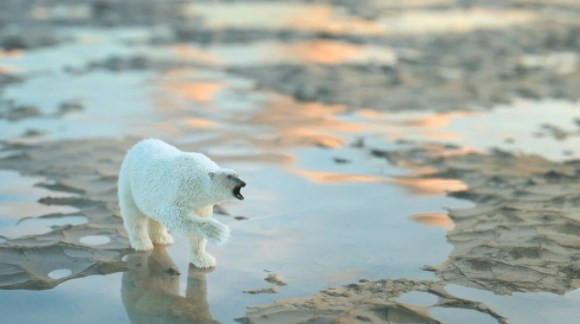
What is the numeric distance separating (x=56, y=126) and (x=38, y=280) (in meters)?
4.55

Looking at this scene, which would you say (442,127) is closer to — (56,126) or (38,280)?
(56,126)

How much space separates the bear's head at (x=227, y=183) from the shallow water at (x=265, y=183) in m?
0.63

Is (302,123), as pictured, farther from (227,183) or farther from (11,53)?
(11,53)

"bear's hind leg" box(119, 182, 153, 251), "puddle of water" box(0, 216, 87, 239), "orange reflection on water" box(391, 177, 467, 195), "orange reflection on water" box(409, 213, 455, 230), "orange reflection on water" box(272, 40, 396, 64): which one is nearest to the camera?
"bear's hind leg" box(119, 182, 153, 251)

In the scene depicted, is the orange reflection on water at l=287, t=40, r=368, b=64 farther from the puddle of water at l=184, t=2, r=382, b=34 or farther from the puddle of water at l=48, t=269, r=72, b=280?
the puddle of water at l=48, t=269, r=72, b=280

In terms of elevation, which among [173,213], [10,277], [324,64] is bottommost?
[10,277]

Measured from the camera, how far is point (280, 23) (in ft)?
60.5

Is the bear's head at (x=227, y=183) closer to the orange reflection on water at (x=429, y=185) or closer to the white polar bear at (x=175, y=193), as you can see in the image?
the white polar bear at (x=175, y=193)

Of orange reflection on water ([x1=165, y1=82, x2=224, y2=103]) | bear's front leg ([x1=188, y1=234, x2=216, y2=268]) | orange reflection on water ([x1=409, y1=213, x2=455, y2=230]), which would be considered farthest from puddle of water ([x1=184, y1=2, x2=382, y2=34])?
bear's front leg ([x1=188, y1=234, x2=216, y2=268])

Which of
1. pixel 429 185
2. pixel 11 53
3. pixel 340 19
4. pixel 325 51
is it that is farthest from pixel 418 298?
pixel 340 19

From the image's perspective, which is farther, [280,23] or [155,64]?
[280,23]

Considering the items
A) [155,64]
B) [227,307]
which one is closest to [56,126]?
[155,64]

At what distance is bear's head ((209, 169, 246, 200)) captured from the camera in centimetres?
492

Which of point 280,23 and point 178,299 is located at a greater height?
point 280,23
